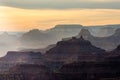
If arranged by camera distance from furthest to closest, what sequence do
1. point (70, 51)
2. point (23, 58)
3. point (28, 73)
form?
point (70, 51)
point (23, 58)
point (28, 73)

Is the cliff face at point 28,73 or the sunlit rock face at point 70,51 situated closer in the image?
the cliff face at point 28,73

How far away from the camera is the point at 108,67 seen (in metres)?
146

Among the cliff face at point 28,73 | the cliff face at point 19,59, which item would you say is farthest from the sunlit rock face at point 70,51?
the cliff face at point 28,73

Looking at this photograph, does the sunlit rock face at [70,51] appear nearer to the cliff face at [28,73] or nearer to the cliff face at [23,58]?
the cliff face at [23,58]

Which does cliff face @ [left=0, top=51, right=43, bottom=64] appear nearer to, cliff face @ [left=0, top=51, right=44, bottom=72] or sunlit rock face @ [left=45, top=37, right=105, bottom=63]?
cliff face @ [left=0, top=51, right=44, bottom=72]

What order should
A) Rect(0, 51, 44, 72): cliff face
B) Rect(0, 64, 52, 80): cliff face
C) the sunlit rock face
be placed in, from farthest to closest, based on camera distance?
the sunlit rock face
Rect(0, 51, 44, 72): cliff face
Rect(0, 64, 52, 80): cliff face

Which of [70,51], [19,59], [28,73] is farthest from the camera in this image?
[70,51]

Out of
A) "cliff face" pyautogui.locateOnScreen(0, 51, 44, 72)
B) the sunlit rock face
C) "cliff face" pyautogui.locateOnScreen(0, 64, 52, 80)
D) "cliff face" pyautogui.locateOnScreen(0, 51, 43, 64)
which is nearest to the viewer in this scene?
"cliff face" pyautogui.locateOnScreen(0, 64, 52, 80)

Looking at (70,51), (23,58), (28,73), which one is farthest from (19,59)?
(28,73)

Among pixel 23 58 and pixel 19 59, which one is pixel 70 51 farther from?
pixel 23 58

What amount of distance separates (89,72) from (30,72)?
12.4m

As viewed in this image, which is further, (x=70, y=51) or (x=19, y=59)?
(x=70, y=51)

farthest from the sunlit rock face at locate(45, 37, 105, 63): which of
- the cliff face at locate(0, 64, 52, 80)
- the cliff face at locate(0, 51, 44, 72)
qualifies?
the cliff face at locate(0, 64, 52, 80)

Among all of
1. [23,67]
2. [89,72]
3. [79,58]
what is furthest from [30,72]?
[79,58]
